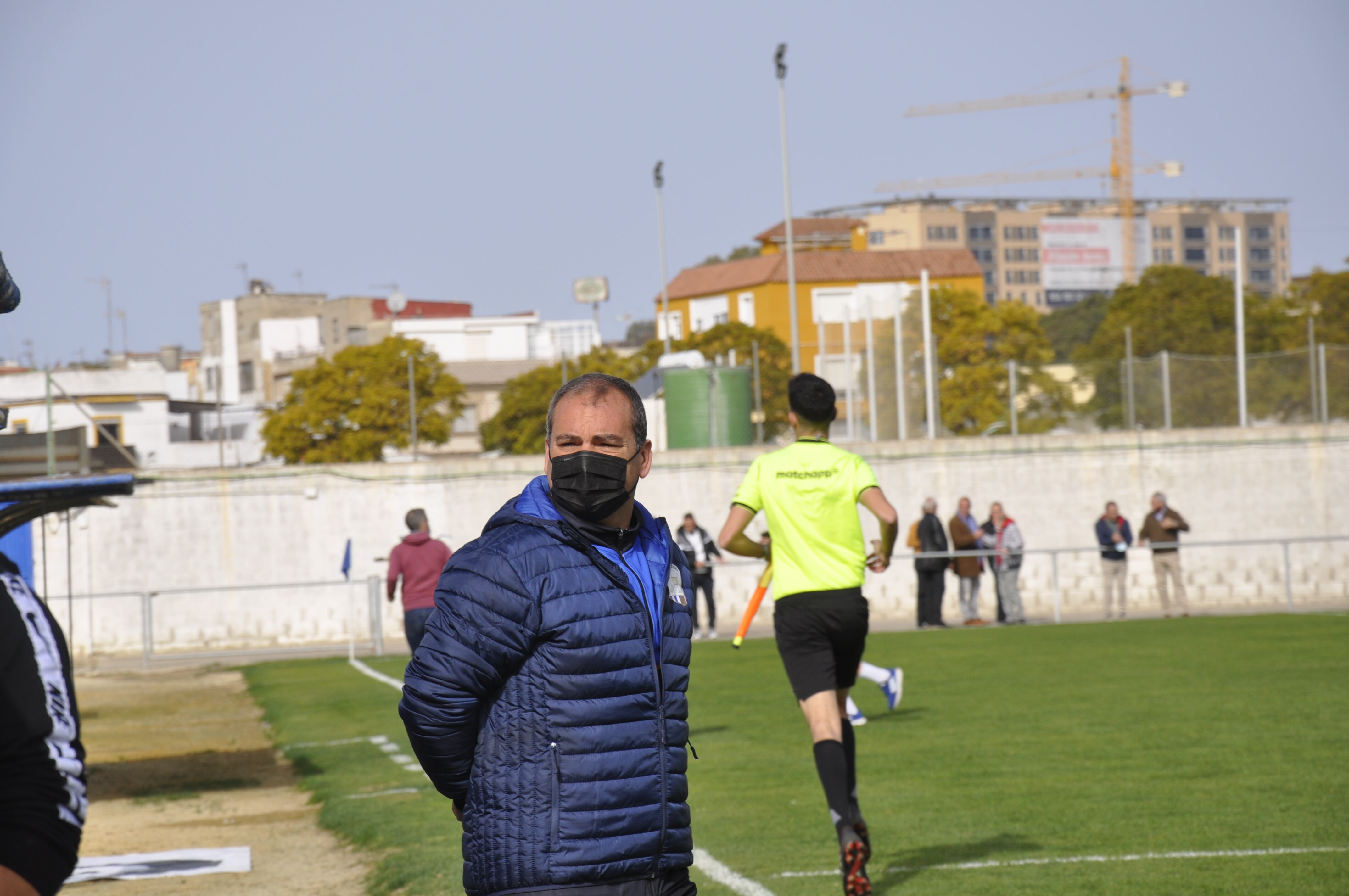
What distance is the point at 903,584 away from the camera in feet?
108

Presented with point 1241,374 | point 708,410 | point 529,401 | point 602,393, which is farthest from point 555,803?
point 529,401

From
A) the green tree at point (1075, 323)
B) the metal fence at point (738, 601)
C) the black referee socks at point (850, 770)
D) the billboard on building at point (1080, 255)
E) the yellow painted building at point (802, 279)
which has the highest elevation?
the billboard on building at point (1080, 255)

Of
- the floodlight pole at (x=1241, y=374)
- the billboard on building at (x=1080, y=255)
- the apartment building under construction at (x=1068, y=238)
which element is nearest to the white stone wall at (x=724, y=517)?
the floodlight pole at (x=1241, y=374)

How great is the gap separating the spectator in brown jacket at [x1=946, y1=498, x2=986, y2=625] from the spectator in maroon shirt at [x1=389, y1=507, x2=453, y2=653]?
1445 cm

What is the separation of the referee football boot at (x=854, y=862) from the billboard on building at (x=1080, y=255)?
574 ft

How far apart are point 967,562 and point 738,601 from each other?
21.9ft

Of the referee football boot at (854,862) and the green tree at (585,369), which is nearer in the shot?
the referee football boot at (854,862)

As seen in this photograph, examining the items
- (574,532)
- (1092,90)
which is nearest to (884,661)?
(574,532)

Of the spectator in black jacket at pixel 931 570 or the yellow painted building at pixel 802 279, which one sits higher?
the yellow painted building at pixel 802 279

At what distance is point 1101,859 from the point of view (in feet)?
24.1

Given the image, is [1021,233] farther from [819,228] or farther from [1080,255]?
[819,228]

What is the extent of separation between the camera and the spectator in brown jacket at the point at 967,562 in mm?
26953

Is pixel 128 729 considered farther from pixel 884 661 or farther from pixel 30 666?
pixel 30 666

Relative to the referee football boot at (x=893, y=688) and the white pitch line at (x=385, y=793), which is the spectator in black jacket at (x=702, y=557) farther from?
the white pitch line at (x=385, y=793)
